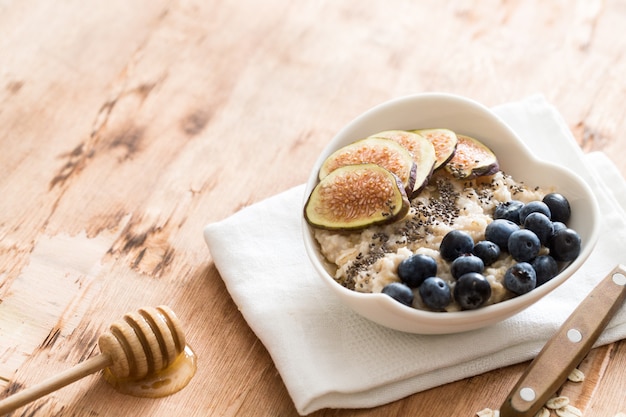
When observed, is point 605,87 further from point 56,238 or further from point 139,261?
point 56,238

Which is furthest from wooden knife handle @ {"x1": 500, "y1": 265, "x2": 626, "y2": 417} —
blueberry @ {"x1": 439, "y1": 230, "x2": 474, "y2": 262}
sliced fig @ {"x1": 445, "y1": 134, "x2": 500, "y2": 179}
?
sliced fig @ {"x1": 445, "y1": 134, "x2": 500, "y2": 179}

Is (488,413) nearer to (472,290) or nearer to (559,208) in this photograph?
(472,290)

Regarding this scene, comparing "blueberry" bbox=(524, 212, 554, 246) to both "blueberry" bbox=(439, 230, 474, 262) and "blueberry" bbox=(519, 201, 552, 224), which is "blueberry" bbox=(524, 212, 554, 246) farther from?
"blueberry" bbox=(439, 230, 474, 262)

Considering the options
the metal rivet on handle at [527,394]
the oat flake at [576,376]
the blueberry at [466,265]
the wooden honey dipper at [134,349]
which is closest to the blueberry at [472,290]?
the blueberry at [466,265]

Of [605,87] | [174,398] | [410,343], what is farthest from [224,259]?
[605,87]

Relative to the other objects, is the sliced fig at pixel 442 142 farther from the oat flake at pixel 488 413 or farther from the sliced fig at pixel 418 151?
the oat flake at pixel 488 413
